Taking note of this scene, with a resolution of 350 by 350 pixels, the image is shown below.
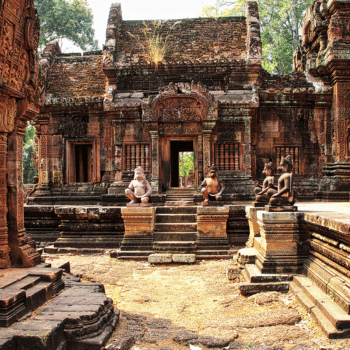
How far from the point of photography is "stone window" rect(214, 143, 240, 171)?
1005 centimetres

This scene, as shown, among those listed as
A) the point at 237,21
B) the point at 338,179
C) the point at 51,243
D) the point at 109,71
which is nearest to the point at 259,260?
the point at 51,243

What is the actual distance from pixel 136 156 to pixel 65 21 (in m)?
18.6

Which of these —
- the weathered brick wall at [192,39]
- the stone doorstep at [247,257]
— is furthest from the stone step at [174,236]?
the weathered brick wall at [192,39]

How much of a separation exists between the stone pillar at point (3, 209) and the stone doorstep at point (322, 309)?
11.8 ft

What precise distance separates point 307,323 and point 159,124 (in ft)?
23.8

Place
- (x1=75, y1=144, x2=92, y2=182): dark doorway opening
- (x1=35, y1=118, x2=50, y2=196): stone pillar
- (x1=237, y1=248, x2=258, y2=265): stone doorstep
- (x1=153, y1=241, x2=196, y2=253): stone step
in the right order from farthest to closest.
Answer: (x1=75, y1=144, x2=92, y2=182): dark doorway opening → (x1=35, y1=118, x2=50, y2=196): stone pillar → (x1=153, y1=241, x2=196, y2=253): stone step → (x1=237, y1=248, x2=258, y2=265): stone doorstep

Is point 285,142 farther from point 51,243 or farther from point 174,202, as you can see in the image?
point 51,243

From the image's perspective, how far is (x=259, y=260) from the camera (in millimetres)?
5121

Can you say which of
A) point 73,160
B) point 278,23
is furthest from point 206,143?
point 278,23

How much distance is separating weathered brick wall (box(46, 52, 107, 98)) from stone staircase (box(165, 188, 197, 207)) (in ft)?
14.9

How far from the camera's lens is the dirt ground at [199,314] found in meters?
3.26

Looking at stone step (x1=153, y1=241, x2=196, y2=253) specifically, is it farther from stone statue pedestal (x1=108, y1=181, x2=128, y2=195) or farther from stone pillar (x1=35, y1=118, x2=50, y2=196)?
stone pillar (x1=35, y1=118, x2=50, y2=196)

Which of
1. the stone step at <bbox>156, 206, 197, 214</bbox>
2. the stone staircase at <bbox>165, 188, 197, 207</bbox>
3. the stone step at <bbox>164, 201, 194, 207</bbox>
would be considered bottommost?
the stone step at <bbox>156, 206, 197, 214</bbox>

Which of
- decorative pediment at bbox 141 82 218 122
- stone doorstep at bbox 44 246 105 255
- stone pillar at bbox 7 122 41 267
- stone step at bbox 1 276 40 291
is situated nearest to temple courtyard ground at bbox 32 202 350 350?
stone pillar at bbox 7 122 41 267
